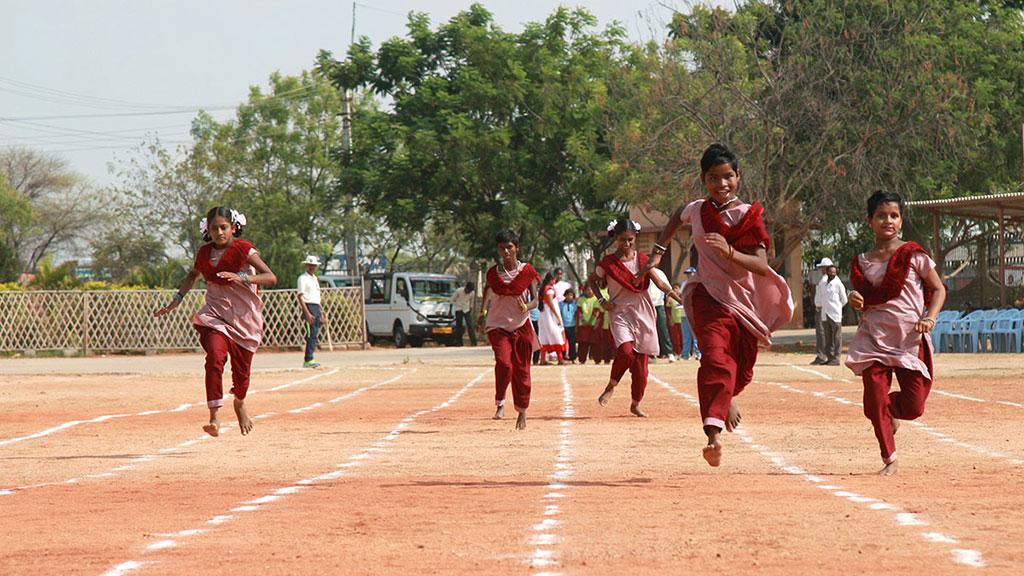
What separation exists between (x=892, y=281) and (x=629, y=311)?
15.5ft

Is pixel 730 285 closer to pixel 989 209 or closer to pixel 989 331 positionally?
pixel 989 331

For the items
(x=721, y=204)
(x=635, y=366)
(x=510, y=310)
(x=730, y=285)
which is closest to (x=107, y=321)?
(x=510, y=310)

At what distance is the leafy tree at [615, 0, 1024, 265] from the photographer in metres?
28.0

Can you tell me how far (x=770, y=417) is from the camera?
11.7 m

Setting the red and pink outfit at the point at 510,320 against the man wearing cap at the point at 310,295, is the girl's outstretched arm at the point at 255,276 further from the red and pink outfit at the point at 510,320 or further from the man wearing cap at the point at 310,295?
the man wearing cap at the point at 310,295

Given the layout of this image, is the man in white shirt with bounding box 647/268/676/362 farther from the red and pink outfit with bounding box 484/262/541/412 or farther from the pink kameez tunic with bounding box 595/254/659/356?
the red and pink outfit with bounding box 484/262/541/412

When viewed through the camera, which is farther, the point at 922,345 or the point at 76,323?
the point at 76,323

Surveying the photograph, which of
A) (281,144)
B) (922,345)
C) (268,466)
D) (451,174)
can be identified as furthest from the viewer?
(281,144)

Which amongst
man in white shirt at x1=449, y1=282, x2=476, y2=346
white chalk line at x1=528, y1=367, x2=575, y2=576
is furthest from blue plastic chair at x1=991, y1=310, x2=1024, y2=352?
white chalk line at x1=528, y1=367, x2=575, y2=576

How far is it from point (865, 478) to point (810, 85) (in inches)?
877

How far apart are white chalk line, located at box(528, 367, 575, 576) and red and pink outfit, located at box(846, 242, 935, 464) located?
1.85 m

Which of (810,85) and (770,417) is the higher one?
(810,85)

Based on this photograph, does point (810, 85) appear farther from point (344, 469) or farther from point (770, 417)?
point (344, 469)

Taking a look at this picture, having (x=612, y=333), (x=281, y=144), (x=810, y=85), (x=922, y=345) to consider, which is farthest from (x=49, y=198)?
(x=922, y=345)
